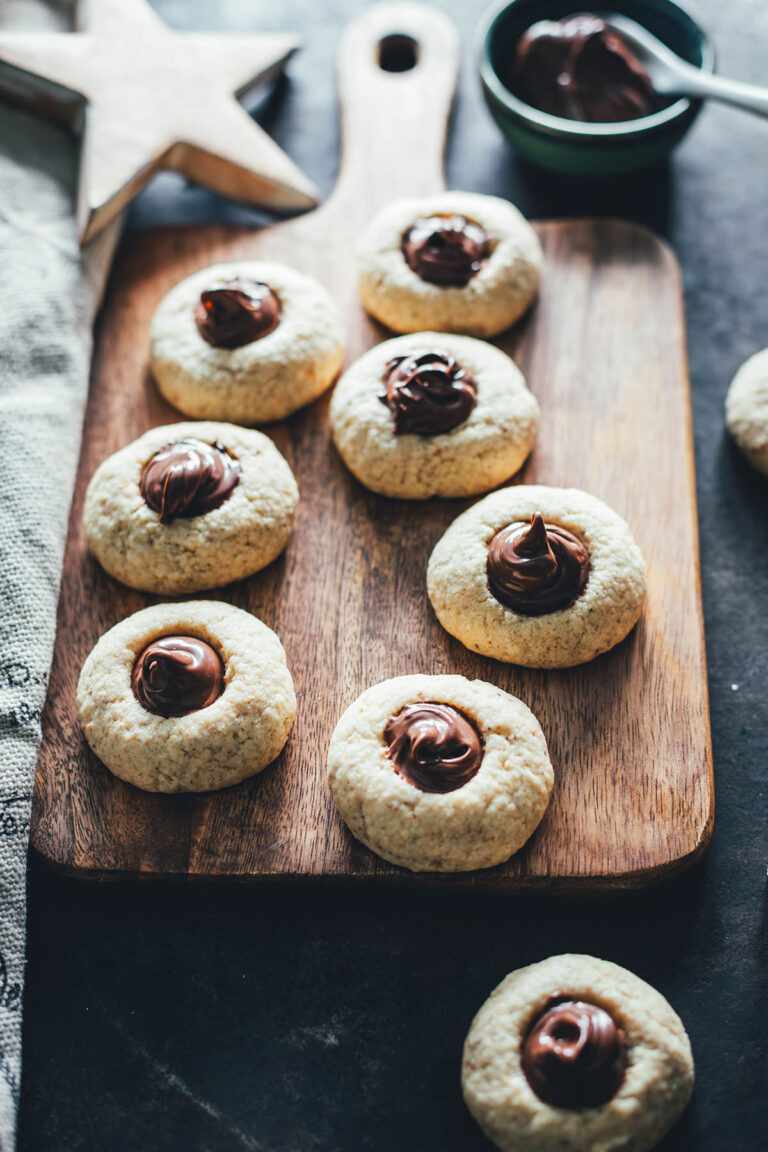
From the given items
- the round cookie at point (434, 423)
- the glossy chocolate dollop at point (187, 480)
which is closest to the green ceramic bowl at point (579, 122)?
the round cookie at point (434, 423)

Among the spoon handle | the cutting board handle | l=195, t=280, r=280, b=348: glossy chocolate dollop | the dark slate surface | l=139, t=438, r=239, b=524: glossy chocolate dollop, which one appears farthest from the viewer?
the cutting board handle

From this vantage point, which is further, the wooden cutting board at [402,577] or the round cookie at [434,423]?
the round cookie at [434,423]

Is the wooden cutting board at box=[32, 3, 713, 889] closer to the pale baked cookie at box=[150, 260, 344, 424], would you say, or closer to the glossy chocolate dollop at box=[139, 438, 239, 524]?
the pale baked cookie at box=[150, 260, 344, 424]

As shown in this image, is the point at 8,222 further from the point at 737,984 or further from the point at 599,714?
the point at 737,984

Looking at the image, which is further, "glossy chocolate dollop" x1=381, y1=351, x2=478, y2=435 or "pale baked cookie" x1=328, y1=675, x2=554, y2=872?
"glossy chocolate dollop" x1=381, y1=351, x2=478, y2=435

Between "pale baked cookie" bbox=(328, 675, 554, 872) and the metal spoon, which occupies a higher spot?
the metal spoon

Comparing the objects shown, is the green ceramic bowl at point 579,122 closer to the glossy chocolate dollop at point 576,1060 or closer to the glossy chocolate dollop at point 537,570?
the glossy chocolate dollop at point 537,570

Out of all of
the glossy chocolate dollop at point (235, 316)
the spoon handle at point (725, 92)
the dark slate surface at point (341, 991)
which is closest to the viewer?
the dark slate surface at point (341, 991)

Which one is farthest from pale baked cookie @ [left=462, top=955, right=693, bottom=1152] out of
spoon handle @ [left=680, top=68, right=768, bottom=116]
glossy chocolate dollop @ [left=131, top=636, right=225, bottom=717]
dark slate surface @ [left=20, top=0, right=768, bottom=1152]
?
spoon handle @ [left=680, top=68, right=768, bottom=116]
